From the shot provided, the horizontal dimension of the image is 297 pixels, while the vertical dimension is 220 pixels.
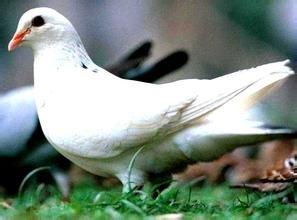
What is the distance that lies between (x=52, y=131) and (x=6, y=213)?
0.66 meters

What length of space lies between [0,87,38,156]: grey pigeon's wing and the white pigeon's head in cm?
230

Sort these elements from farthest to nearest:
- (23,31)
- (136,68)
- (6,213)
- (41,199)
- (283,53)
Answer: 1. (283,53)
2. (136,68)
3. (41,199)
4. (23,31)
5. (6,213)

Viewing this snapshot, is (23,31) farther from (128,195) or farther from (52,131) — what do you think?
(128,195)

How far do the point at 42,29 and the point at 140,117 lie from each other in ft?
2.76

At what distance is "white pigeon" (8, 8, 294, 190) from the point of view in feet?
18.8

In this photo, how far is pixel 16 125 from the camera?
847 centimetres

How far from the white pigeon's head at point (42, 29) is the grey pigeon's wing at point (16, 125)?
230 cm

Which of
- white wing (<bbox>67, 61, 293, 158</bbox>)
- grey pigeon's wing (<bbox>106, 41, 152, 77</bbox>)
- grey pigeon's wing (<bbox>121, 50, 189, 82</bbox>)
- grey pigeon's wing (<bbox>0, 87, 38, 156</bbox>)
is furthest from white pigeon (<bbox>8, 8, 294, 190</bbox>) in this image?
grey pigeon's wing (<bbox>0, 87, 38, 156</bbox>)

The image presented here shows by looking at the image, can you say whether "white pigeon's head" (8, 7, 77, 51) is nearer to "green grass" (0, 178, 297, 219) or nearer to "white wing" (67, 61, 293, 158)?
"white wing" (67, 61, 293, 158)

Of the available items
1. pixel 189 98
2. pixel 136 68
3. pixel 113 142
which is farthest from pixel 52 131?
pixel 136 68

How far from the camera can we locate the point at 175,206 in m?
5.58

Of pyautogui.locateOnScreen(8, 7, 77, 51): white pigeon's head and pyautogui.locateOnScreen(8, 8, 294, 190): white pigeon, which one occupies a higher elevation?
pyautogui.locateOnScreen(8, 7, 77, 51): white pigeon's head

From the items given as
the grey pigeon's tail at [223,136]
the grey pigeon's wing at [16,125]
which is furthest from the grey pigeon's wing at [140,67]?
the grey pigeon's tail at [223,136]

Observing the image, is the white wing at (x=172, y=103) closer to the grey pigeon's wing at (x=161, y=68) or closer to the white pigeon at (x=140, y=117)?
the white pigeon at (x=140, y=117)
